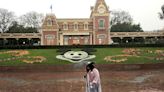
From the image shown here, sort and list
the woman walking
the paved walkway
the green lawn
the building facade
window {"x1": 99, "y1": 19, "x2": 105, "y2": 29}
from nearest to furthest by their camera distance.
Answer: the woman walking, the paved walkway, the green lawn, the building facade, window {"x1": 99, "y1": 19, "x2": 105, "y2": 29}

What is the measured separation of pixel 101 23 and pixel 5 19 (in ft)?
96.3

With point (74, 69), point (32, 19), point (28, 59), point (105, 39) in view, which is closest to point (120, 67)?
point (74, 69)

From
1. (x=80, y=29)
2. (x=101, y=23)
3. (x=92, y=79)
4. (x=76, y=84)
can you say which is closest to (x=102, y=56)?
(x=76, y=84)

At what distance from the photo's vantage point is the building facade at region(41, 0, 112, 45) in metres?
65.1

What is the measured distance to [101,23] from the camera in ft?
216

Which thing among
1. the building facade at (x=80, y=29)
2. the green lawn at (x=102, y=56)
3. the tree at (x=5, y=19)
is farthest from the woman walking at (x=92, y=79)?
the tree at (x=5, y=19)

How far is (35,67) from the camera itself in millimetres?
33656

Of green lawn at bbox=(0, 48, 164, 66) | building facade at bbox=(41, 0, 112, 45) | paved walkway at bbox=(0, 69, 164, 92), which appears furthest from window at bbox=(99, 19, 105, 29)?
paved walkway at bbox=(0, 69, 164, 92)

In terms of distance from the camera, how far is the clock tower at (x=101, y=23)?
65.4m

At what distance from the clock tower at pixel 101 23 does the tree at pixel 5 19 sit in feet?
87.8

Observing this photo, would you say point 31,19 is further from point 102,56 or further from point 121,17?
point 102,56

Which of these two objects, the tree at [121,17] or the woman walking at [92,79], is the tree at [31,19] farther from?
the woman walking at [92,79]

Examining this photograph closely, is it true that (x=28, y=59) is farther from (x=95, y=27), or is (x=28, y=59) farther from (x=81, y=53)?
(x=95, y=27)

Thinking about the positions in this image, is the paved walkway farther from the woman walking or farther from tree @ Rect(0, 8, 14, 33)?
tree @ Rect(0, 8, 14, 33)
